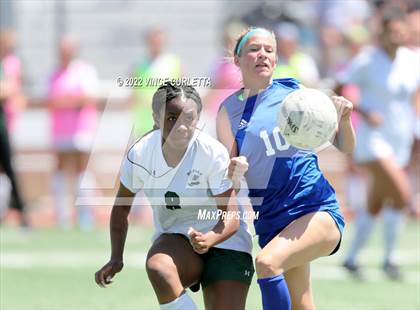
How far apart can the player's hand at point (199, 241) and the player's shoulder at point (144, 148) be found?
556mm

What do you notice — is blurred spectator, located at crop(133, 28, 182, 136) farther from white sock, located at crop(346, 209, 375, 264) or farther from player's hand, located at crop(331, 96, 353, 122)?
player's hand, located at crop(331, 96, 353, 122)

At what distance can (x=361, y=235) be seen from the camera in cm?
1009

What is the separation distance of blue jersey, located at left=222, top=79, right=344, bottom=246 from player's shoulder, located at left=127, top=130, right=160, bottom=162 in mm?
435

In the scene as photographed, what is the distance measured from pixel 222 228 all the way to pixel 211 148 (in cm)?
45

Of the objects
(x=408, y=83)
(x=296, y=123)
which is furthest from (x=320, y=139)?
(x=408, y=83)

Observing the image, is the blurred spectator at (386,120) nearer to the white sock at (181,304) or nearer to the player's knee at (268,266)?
the player's knee at (268,266)

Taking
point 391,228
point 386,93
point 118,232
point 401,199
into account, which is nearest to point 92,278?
point 391,228

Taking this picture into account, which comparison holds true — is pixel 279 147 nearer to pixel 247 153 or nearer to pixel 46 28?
pixel 247 153

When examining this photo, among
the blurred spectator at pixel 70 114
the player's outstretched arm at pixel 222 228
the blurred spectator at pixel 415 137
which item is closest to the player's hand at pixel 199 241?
the player's outstretched arm at pixel 222 228

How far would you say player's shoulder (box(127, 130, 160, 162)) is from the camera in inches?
228

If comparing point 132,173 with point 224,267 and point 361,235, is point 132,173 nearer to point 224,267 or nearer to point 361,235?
point 224,267

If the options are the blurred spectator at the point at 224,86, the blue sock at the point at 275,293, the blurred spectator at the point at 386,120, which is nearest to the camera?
the blue sock at the point at 275,293

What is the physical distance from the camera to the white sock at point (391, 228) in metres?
10.0

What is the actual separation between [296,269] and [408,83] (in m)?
4.93
